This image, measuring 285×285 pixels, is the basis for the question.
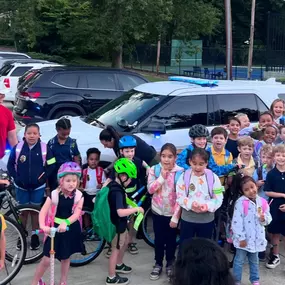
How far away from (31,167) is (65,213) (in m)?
1.07

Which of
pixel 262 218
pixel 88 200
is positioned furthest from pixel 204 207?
pixel 88 200

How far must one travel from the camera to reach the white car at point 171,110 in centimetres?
663

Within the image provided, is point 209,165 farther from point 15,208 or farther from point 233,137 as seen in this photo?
point 15,208

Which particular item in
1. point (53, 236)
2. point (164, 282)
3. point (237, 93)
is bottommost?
point (164, 282)

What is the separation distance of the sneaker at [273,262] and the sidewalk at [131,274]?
0.14 feet

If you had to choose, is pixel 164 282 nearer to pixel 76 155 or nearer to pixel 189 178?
pixel 189 178

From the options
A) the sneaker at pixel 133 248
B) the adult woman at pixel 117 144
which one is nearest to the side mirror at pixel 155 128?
the adult woman at pixel 117 144

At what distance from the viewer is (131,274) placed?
5.14 meters

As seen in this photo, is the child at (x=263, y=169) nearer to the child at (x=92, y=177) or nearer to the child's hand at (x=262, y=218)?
the child's hand at (x=262, y=218)

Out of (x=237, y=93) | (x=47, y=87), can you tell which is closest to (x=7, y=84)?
(x=47, y=87)

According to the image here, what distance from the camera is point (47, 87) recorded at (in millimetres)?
12297

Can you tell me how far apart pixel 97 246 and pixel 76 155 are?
109cm

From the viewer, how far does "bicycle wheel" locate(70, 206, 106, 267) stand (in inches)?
209

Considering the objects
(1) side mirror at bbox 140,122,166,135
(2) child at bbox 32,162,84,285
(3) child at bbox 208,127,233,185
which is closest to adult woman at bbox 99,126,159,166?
(3) child at bbox 208,127,233,185
